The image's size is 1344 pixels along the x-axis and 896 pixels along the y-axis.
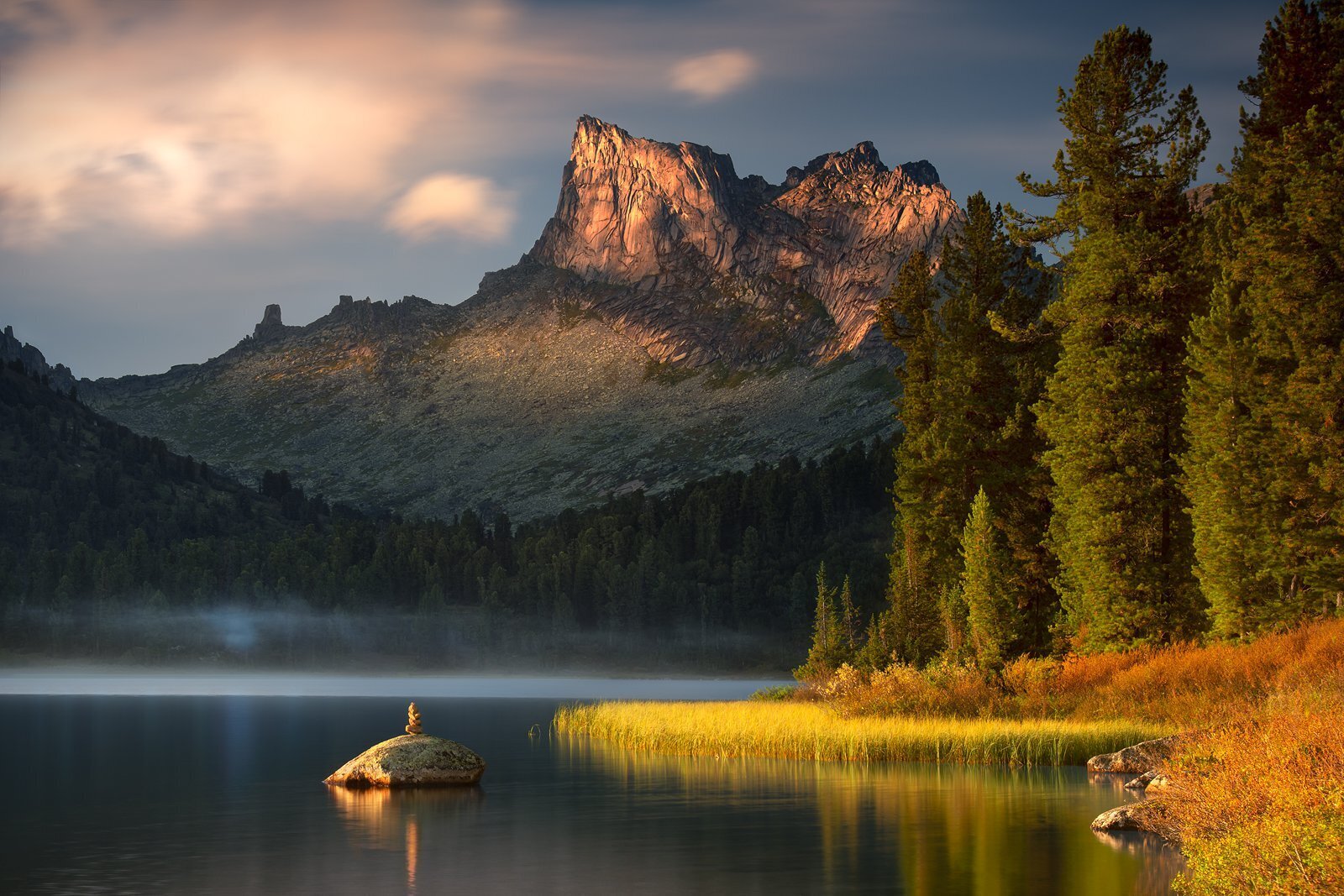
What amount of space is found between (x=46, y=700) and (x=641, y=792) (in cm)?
10803

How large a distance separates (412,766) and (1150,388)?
118 ft

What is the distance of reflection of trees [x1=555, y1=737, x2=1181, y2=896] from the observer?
24.4 metres

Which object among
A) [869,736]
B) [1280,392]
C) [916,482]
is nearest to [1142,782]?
[869,736]

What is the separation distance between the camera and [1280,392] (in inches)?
2110

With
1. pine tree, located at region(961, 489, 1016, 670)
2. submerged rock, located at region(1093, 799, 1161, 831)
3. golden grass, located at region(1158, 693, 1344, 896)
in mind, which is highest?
pine tree, located at region(961, 489, 1016, 670)

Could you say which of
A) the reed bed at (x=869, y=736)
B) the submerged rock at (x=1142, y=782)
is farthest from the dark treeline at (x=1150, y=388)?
the submerged rock at (x=1142, y=782)

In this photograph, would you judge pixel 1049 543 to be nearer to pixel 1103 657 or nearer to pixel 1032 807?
pixel 1103 657

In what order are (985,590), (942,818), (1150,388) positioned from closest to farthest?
(942,818) → (1150,388) → (985,590)

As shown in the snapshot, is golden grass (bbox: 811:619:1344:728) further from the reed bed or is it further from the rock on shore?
the rock on shore

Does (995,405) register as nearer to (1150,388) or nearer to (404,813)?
(1150,388)

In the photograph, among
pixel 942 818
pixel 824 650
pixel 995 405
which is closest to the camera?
pixel 942 818

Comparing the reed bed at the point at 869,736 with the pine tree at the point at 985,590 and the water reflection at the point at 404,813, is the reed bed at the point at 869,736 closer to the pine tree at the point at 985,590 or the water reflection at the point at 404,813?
the pine tree at the point at 985,590

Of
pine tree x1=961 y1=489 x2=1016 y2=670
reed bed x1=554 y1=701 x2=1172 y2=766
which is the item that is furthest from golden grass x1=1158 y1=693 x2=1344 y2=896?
pine tree x1=961 y1=489 x2=1016 y2=670

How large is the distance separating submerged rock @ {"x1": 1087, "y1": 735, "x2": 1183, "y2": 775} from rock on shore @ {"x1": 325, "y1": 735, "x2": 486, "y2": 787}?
1861cm
